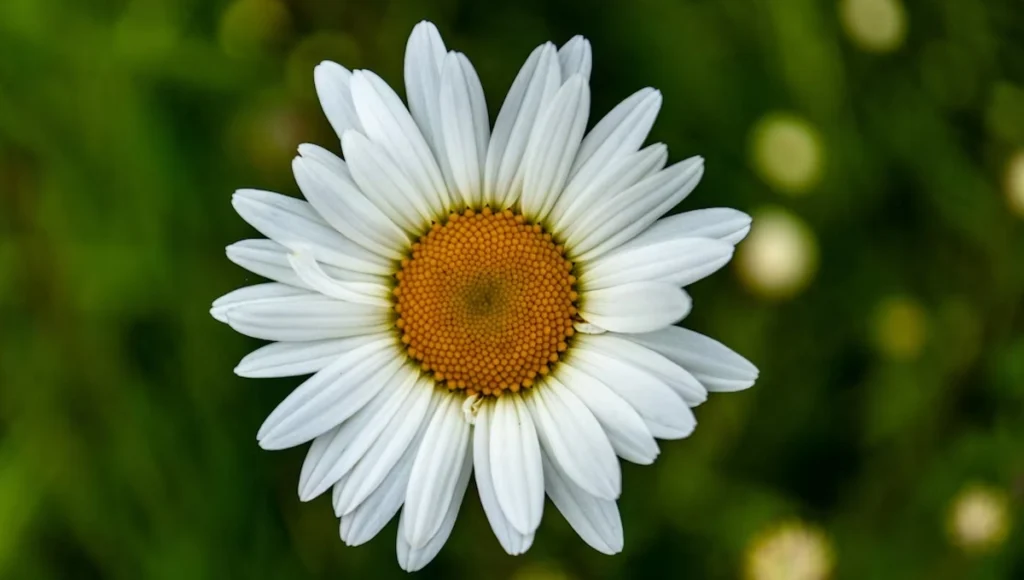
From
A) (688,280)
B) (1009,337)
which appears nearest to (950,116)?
(1009,337)

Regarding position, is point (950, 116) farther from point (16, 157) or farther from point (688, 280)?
point (16, 157)

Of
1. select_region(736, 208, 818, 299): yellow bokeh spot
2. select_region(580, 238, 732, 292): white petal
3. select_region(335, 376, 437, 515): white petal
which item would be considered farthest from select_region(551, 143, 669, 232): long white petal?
select_region(736, 208, 818, 299): yellow bokeh spot

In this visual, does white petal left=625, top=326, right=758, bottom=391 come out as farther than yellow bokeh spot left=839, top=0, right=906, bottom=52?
No

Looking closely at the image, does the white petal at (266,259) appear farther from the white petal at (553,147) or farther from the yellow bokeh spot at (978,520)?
the yellow bokeh spot at (978,520)

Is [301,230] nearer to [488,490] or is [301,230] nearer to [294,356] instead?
[294,356]

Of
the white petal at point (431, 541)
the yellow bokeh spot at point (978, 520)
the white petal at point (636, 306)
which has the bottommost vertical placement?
the yellow bokeh spot at point (978, 520)

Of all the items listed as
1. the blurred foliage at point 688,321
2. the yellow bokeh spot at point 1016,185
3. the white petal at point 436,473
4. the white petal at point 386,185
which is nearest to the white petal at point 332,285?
the white petal at point 386,185

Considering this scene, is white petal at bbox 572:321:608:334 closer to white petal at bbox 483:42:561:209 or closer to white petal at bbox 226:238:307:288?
white petal at bbox 483:42:561:209

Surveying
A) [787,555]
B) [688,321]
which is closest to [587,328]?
[688,321]
